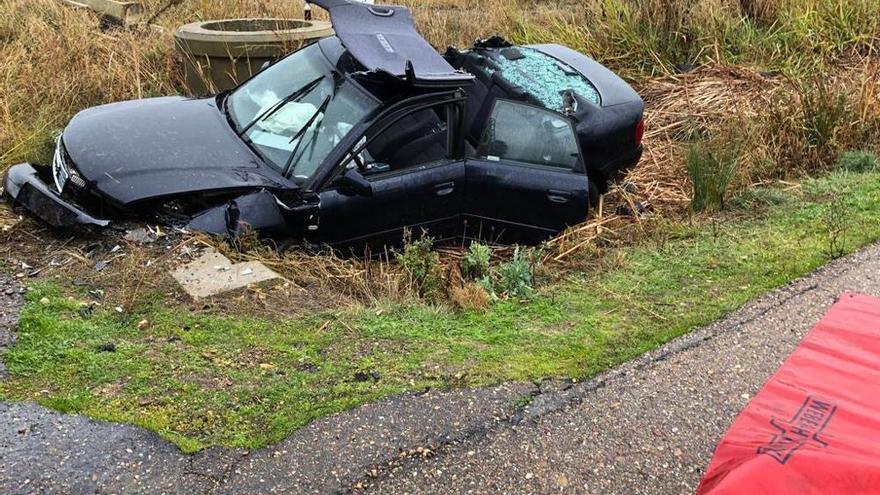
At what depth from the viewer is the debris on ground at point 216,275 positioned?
4.87 metres

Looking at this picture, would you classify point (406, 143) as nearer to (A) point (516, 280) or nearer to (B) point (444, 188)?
(B) point (444, 188)

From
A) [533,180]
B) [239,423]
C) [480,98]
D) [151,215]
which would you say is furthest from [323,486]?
[480,98]

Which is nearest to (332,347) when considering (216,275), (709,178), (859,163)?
(216,275)

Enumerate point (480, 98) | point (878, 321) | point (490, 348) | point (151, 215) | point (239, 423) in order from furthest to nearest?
point (480, 98), point (151, 215), point (490, 348), point (239, 423), point (878, 321)

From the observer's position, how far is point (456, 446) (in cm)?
367

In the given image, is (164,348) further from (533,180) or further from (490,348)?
(533,180)

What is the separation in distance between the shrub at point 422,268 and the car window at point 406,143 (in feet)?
2.02

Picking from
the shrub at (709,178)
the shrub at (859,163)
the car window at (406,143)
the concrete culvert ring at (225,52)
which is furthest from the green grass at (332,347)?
the concrete culvert ring at (225,52)

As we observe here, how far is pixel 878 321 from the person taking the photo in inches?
117

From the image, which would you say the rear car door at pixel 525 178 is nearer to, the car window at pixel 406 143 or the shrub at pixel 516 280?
the car window at pixel 406 143

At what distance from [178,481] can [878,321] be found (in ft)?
8.80

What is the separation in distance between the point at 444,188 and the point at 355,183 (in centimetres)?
86

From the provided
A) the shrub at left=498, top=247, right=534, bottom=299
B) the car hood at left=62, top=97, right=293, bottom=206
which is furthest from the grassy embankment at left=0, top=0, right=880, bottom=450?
the car hood at left=62, top=97, right=293, bottom=206

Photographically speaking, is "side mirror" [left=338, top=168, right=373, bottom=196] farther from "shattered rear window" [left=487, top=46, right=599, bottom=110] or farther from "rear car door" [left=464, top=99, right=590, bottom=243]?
"shattered rear window" [left=487, top=46, right=599, bottom=110]
